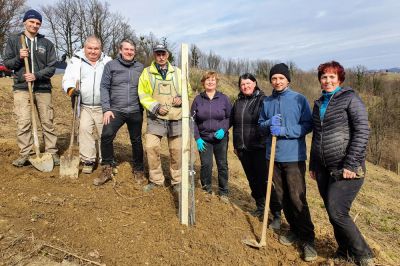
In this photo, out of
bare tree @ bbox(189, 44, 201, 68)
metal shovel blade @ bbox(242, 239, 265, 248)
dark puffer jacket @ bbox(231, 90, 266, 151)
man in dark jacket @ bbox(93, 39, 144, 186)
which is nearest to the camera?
metal shovel blade @ bbox(242, 239, 265, 248)

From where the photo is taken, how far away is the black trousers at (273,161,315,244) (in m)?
4.13

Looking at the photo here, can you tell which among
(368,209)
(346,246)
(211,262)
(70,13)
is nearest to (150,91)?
(211,262)

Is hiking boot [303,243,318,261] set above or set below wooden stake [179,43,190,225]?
below

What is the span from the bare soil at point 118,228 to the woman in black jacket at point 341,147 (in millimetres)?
469

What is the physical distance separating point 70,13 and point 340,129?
109ft

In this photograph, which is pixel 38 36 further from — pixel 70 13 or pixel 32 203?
pixel 70 13

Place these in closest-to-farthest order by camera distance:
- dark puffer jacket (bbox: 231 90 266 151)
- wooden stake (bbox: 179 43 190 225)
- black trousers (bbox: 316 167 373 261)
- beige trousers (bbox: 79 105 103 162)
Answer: black trousers (bbox: 316 167 373 261) < wooden stake (bbox: 179 43 190 225) < dark puffer jacket (bbox: 231 90 266 151) < beige trousers (bbox: 79 105 103 162)

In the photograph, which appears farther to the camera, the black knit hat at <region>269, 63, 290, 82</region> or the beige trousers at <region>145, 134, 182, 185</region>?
the beige trousers at <region>145, 134, 182, 185</region>

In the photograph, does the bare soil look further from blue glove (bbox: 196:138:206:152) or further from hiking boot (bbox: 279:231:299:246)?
blue glove (bbox: 196:138:206:152)

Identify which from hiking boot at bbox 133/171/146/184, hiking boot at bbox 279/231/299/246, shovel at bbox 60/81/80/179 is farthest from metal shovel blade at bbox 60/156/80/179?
hiking boot at bbox 279/231/299/246

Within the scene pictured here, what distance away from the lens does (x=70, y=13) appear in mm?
31922

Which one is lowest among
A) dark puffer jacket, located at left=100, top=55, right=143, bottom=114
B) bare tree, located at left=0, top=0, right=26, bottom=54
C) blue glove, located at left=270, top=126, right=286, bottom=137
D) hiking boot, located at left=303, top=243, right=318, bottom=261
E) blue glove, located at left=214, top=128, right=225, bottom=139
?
hiking boot, located at left=303, top=243, right=318, bottom=261

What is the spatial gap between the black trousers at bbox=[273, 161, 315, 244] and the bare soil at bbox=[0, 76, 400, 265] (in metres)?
0.32

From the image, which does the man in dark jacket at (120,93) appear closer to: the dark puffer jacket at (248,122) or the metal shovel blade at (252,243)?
the dark puffer jacket at (248,122)
